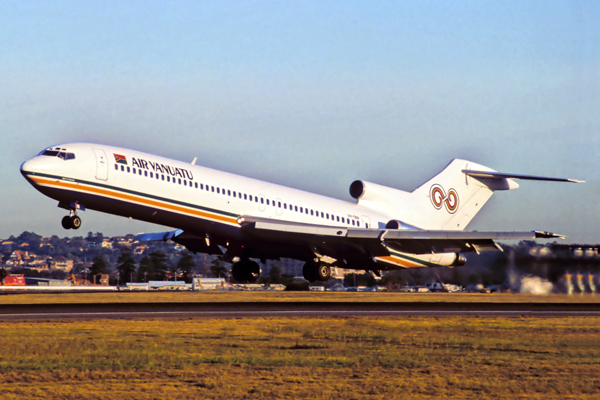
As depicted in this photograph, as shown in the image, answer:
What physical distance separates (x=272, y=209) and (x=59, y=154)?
37.9 feet

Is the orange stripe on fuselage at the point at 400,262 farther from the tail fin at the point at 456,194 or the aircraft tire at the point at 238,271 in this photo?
the aircraft tire at the point at 238,271

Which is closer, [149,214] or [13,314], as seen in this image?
[13,314]

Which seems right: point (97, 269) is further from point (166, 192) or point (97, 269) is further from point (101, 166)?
point (101, 166)

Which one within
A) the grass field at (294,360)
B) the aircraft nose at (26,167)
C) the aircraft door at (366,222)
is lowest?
the grass field at (294,360)

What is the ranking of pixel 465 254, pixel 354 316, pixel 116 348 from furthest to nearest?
pixel 465 254 → pixel 354 316 → pixel 116 348

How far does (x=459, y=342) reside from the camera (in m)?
17.8

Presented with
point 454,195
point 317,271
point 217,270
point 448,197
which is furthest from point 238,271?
point 217,270

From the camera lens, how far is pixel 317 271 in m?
39.1

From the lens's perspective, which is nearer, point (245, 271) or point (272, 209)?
point (272, 209)

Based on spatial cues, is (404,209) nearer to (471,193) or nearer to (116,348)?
(471,193)

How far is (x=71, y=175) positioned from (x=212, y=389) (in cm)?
1990

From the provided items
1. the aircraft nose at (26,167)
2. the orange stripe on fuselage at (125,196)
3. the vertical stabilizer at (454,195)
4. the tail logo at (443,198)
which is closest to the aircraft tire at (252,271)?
the orange stripe on fuselage at (125,196)

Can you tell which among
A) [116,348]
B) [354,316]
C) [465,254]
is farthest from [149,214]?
[465,254]

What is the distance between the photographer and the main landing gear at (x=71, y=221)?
2956cm
